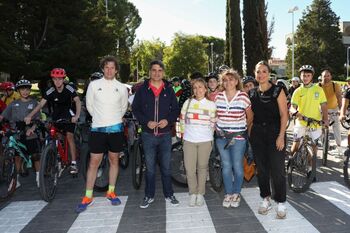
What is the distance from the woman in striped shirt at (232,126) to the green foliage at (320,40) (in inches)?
2335

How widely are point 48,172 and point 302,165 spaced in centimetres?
405

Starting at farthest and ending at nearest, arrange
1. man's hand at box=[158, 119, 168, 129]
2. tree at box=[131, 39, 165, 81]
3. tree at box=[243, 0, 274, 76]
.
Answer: tree at box=[131, 39, 165, 81], tree at box=[243, 0, 274, 76], man's hand at box=[158, 119, 168, 129]

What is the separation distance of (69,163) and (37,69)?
13631mm

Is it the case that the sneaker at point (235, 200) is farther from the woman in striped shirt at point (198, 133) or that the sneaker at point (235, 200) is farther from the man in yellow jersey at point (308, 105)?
the man in yellow jersey at point (308, 105)

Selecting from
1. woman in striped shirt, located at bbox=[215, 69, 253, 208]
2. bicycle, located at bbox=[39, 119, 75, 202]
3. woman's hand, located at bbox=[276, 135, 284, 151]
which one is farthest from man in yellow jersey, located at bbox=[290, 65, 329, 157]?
bicycle, located at bbox=[39, 119, 75, 202]

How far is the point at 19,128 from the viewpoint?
21.8ft

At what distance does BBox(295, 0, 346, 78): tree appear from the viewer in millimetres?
61062

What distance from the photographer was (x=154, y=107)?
5371mm

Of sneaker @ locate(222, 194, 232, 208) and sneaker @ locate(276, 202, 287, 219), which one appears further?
sneaker @ locate(222, 194, 232, 208)

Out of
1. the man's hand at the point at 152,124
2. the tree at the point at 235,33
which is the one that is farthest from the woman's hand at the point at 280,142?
the tree at the point at 235,33

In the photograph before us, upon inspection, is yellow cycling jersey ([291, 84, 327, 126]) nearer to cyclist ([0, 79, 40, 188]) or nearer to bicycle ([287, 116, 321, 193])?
bicycle ([287, 116, 321, 193])

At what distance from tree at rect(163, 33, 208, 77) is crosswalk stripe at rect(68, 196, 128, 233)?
5748 cm

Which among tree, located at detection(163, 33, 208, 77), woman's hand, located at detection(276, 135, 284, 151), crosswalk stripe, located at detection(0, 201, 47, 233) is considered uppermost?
tree, located at detection(163, 33, 208, 77)

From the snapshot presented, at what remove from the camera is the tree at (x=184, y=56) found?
206ft
